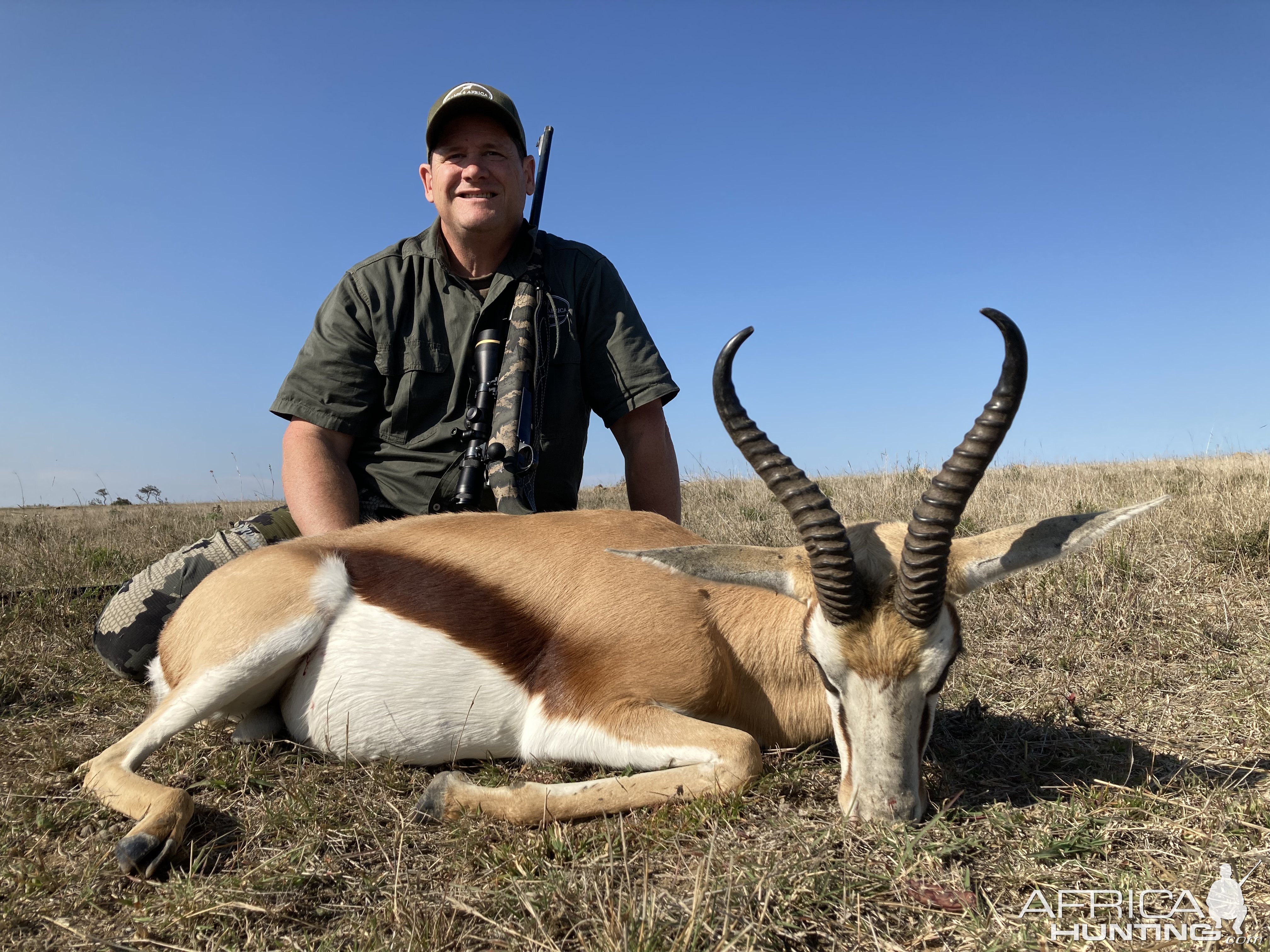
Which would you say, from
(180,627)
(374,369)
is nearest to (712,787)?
(180,627)

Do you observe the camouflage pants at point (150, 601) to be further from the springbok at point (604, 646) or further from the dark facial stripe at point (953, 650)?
the dark facial stripe at point (953, 650)

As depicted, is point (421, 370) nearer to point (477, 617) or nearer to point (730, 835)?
point (477, 617)

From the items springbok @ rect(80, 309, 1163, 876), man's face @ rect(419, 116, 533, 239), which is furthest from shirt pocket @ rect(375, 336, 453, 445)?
springbok @ rect(80, 309, 1163, 876)

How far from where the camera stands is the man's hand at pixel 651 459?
6.02 metres

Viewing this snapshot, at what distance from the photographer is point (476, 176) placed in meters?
5.56

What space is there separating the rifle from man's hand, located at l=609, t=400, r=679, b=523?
1091 mm

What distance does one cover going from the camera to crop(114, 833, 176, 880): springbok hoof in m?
2.63

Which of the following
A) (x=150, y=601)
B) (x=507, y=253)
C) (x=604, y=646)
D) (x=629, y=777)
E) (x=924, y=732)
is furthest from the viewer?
(x=507, y=253)

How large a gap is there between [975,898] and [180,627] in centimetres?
330

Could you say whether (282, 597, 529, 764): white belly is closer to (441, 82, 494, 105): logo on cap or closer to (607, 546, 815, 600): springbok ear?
(607, 546, 815, 600): springbok ear

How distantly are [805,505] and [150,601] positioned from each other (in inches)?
156

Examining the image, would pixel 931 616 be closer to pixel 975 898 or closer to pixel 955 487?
pixel 955 487

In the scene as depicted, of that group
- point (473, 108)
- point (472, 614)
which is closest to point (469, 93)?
point (473, 108)

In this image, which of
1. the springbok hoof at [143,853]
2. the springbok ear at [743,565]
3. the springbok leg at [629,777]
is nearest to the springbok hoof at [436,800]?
the springbok leg at [629,777]
